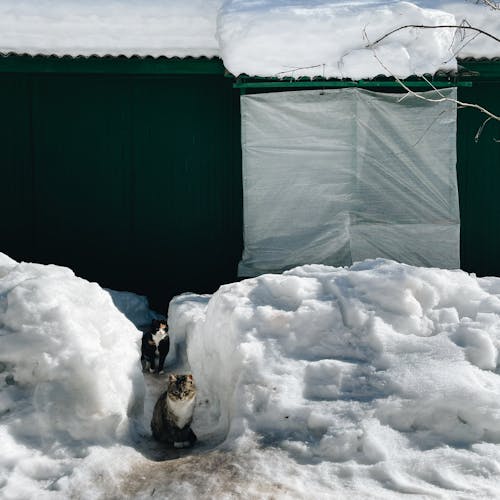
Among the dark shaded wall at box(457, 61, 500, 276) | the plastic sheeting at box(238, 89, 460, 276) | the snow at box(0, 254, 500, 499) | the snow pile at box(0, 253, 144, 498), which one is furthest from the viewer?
the dark shaded wall at box(457, 61, 500, 276)

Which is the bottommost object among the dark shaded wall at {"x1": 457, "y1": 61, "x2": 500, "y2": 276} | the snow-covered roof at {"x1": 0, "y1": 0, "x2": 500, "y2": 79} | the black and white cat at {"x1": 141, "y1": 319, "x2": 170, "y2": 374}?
the black and white cat at {"x1": 141, "y1": 319, "x2": 170, "y2": 374}

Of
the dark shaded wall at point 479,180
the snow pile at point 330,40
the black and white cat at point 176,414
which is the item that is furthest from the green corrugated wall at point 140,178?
the black and white cat at point 176,414

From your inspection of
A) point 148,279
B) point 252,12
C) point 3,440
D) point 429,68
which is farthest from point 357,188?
point 3,440

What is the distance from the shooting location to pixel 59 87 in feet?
32.2

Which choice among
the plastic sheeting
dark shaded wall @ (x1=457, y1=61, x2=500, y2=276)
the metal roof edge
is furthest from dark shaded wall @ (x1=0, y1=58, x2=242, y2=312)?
dark shaded wall @ (x1=457, y1=61, x2=500, y2=276)

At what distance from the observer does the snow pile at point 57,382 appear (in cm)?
505

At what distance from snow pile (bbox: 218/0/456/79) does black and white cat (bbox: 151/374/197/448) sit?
4441 mm

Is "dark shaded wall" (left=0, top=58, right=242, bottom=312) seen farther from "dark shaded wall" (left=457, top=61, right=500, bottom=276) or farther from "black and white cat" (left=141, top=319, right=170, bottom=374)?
"dark shaded wall" (left=457, top=61, right=500, bottom=276)

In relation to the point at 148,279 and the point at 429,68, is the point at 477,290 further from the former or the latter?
the point at 148,279

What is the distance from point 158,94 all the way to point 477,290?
5.32m

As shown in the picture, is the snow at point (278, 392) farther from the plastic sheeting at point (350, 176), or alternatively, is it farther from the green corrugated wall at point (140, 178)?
the green corrugated wall at point (140, 178)

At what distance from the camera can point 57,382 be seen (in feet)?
18.2

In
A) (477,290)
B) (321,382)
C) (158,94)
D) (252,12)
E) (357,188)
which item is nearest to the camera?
(321,382)

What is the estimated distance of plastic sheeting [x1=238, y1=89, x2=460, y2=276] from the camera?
29.7 feet
